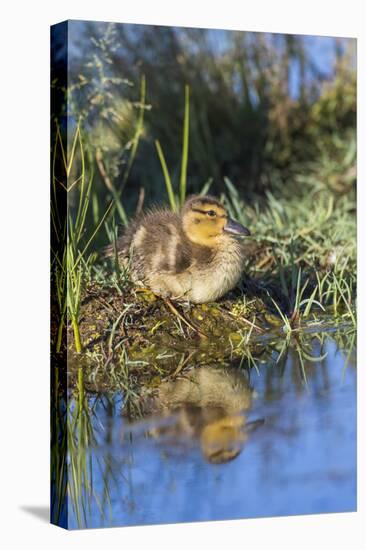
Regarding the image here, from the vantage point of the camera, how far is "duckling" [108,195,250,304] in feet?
15.9

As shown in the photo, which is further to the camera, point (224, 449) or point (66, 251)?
point (224, 449)

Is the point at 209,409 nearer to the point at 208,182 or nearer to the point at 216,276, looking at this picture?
the point at 216,276

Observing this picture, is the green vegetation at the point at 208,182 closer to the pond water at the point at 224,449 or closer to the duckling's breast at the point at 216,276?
the duckling's breast at the point at 216,276

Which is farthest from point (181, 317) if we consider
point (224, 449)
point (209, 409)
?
point (224, 449)

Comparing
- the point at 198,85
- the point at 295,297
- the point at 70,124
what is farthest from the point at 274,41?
the point at 70,124

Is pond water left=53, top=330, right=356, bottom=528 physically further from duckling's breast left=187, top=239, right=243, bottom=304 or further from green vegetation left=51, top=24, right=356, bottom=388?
duckling's breast left=187, top=239, right=243, bottom=304

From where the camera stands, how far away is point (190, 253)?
4.89m

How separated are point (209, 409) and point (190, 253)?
724 millimetres

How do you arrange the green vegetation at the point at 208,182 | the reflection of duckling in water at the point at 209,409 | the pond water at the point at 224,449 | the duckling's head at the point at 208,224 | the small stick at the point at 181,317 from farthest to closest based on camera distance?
1. the duckling's head at the point at 208,224
2. the small stick at the point at 181,317
3. the green vegetation at the point at 208,182
4. the reflection of duckling in water at the point at 209,409
5. the pond water at the point at 224,449

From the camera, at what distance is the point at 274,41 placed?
294 inches

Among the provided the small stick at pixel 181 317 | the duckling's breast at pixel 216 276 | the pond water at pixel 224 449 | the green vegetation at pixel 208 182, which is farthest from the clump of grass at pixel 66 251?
the duckling's breast at pixel 216 276

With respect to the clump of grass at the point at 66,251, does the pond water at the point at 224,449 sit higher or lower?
lower

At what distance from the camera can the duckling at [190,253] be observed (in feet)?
15.9

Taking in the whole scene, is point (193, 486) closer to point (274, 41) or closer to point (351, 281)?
point (351, 281)
